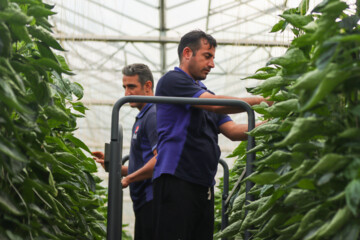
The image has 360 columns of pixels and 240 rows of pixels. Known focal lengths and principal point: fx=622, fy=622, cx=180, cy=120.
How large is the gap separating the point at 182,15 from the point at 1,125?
30.4 feet

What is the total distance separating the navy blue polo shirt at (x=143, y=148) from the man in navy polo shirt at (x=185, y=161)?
0.43 m

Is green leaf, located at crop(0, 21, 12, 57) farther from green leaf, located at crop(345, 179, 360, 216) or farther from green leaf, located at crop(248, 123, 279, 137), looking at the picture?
green leaf, located at crop(345, 179, 360, 216)

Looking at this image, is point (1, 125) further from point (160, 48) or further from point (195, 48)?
point (160, 48)

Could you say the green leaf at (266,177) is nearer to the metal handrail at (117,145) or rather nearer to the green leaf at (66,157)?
the metal handrail at (117,145)

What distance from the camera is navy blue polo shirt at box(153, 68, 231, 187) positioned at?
288 cm

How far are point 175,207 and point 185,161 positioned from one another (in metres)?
0.22

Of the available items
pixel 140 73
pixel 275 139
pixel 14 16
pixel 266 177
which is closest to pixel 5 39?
pixel 14 16

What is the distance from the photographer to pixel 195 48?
329cm

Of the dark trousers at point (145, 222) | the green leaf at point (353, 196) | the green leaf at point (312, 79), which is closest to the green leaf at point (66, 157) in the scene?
the dark trousers at point (145, 222)

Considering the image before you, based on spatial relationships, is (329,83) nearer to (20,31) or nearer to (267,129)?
(267,129)

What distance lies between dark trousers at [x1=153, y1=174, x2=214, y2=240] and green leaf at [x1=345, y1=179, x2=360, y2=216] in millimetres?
1519

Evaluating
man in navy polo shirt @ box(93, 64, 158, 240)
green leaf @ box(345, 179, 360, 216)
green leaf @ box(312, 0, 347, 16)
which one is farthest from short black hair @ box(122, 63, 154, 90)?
green leaf @ box(345, 179, 360, 216)

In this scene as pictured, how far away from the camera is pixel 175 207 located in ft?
9.32

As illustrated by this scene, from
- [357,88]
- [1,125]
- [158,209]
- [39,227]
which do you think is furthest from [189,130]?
[357,88]
